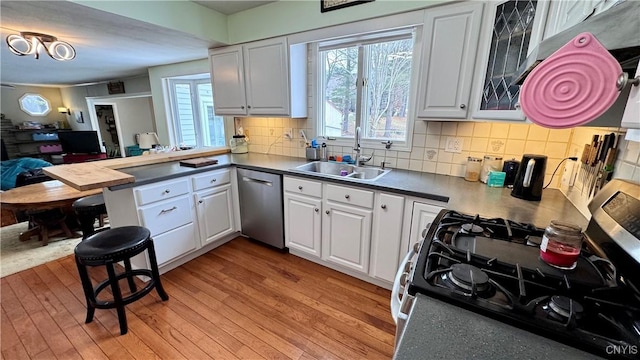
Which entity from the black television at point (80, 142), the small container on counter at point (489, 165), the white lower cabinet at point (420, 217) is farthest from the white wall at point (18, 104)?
the small container on counter at point (489, 165)

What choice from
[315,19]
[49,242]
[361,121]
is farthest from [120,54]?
[361,121]

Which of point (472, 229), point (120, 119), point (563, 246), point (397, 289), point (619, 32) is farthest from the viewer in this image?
point (120, 119)

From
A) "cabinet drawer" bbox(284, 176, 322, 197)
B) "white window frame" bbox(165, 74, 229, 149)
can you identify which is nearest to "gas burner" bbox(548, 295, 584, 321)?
"cabinet drawer" bbox(284, 176, 322, 197)

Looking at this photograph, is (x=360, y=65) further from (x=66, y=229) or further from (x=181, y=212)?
(x=66, y=229)

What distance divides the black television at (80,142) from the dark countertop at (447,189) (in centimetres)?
610

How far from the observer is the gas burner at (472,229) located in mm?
1021

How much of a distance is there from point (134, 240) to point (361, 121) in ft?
6.72

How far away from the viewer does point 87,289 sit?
1672mm

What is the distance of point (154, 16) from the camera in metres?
2.09

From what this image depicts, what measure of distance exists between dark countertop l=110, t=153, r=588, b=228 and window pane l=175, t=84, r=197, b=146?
2.01m

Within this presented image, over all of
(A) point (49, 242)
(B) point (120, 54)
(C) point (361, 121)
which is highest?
(B) point (120, 54)

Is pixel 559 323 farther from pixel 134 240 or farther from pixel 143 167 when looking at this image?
pixel 143 167

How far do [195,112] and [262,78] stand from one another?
211 centimetres

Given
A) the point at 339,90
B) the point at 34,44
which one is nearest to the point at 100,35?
the point at 34,44
